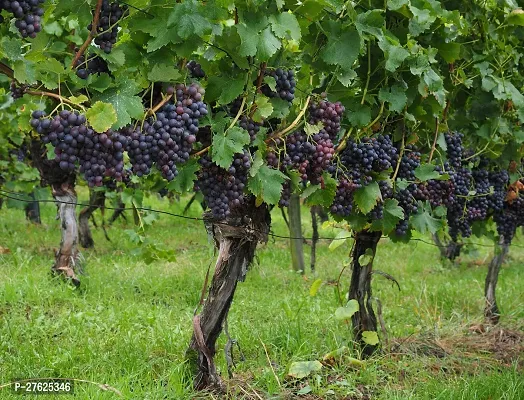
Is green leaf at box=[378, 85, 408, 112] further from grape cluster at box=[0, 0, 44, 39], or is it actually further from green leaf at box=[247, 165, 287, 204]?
grape cluster at box=[0, 0, 44, 39]

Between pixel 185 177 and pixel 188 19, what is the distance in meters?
0.68

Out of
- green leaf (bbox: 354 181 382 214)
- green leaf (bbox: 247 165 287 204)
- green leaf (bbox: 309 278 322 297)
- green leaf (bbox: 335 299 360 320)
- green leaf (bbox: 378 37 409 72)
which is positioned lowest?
green leaf (bbox: 335 299 360 320)

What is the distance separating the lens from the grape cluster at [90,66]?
2396mm

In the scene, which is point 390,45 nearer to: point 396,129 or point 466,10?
point 396,129

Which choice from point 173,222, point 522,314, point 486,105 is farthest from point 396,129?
point 173,222

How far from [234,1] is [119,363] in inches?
95.6

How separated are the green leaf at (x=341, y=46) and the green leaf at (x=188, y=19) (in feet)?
2.57

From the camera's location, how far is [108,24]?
2355 millimetres

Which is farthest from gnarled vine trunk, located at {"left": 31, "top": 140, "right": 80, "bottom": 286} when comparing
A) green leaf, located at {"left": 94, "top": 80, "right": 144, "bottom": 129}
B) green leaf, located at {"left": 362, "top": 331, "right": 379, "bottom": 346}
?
green leaf, located at {"left": 94, "top": 80, "right": 144, "bottom": 129}

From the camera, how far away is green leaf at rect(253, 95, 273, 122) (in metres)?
2.75

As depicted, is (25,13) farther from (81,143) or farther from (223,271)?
(223,271)

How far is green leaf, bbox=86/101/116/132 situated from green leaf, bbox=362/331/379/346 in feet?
8.66

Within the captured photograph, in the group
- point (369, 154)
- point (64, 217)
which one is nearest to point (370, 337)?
point (369, 154)

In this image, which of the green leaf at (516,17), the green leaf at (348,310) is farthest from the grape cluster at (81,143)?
the green leaf at (516,17)
